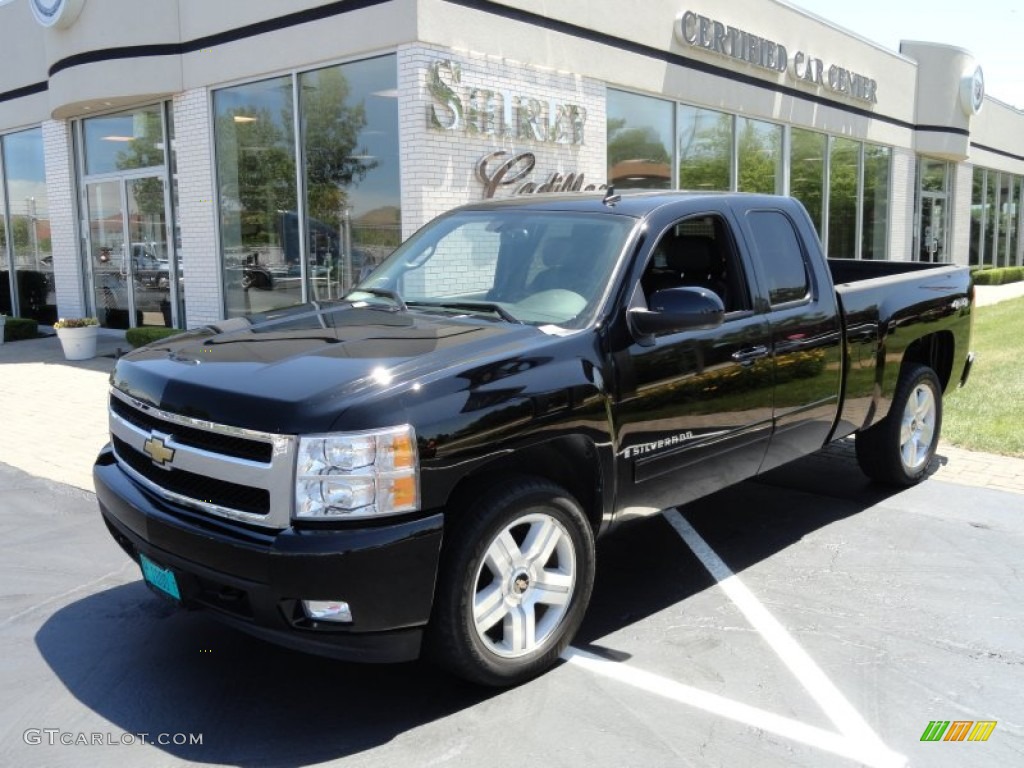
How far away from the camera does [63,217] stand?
15.9 metres

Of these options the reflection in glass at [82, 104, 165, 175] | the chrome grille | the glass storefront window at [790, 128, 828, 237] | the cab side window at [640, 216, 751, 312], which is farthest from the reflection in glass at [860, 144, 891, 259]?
the chrome grille

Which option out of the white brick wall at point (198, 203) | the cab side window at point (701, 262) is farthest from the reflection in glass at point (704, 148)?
the cab side window at point (701, 262)

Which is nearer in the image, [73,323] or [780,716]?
[780,716]

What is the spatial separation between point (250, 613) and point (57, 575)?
225cm

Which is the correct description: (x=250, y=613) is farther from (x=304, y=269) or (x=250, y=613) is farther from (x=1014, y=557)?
(x=304, y=269)

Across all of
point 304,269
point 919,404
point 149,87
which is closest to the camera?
point 919,404

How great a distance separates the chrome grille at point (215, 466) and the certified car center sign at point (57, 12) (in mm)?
11782

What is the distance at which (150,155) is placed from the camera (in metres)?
14.1

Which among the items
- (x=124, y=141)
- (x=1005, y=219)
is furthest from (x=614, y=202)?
(x=1005, y=219)

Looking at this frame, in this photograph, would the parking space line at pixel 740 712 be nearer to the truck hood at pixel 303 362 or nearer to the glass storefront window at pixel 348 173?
the truck hood at pixel 303 362

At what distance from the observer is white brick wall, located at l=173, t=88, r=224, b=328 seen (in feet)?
42.4

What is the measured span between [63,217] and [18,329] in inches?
80.6

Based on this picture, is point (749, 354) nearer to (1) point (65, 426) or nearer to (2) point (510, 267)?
(2) point (510, 267)

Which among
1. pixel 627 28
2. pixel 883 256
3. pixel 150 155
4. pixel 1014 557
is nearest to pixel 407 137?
pixel 627 28
